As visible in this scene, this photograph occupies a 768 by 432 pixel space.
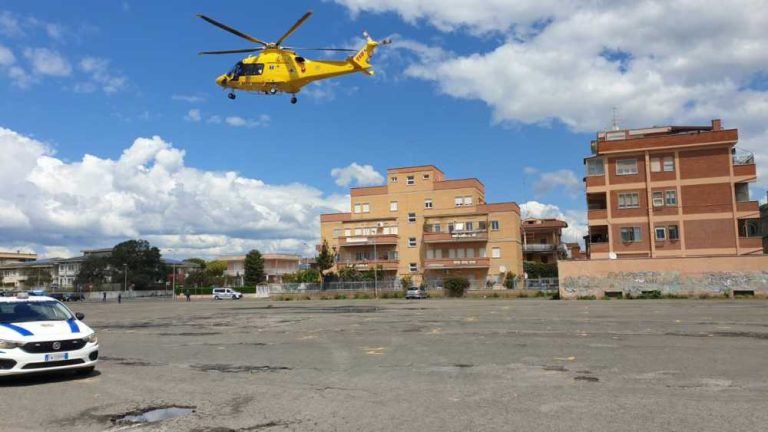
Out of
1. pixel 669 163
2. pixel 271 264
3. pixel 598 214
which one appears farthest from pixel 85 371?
pixel 271 264

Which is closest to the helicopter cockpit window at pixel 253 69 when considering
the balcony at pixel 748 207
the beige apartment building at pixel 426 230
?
the balcony at pixel 748 207

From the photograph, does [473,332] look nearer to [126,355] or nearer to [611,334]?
[611,334]

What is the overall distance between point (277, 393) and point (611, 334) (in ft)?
37.7

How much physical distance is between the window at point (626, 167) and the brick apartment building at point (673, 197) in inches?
2.6

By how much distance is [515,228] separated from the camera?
3019 inches

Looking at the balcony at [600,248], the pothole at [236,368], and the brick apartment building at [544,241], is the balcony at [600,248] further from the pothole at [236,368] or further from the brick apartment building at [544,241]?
the pothole at [236,368]

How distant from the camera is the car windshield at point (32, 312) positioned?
11.0m

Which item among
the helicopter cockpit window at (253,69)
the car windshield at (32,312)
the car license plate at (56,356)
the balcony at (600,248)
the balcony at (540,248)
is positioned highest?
the helicopter cockpit window at (253,69)

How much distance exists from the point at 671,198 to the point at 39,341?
176ft

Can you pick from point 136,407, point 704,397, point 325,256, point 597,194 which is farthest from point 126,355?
point 325,256

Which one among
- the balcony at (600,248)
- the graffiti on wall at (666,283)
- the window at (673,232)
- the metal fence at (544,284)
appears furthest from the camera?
the metal fence at (544,284)

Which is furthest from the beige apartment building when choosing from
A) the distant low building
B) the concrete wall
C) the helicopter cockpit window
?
the distant low building

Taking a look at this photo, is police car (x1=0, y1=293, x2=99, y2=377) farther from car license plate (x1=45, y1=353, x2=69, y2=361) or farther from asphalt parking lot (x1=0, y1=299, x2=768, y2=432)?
asphalt parking lot (x1=0, y1=299, x2=768, y2=432)

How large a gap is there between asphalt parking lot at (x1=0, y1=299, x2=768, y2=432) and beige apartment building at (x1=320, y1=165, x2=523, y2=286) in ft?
192
